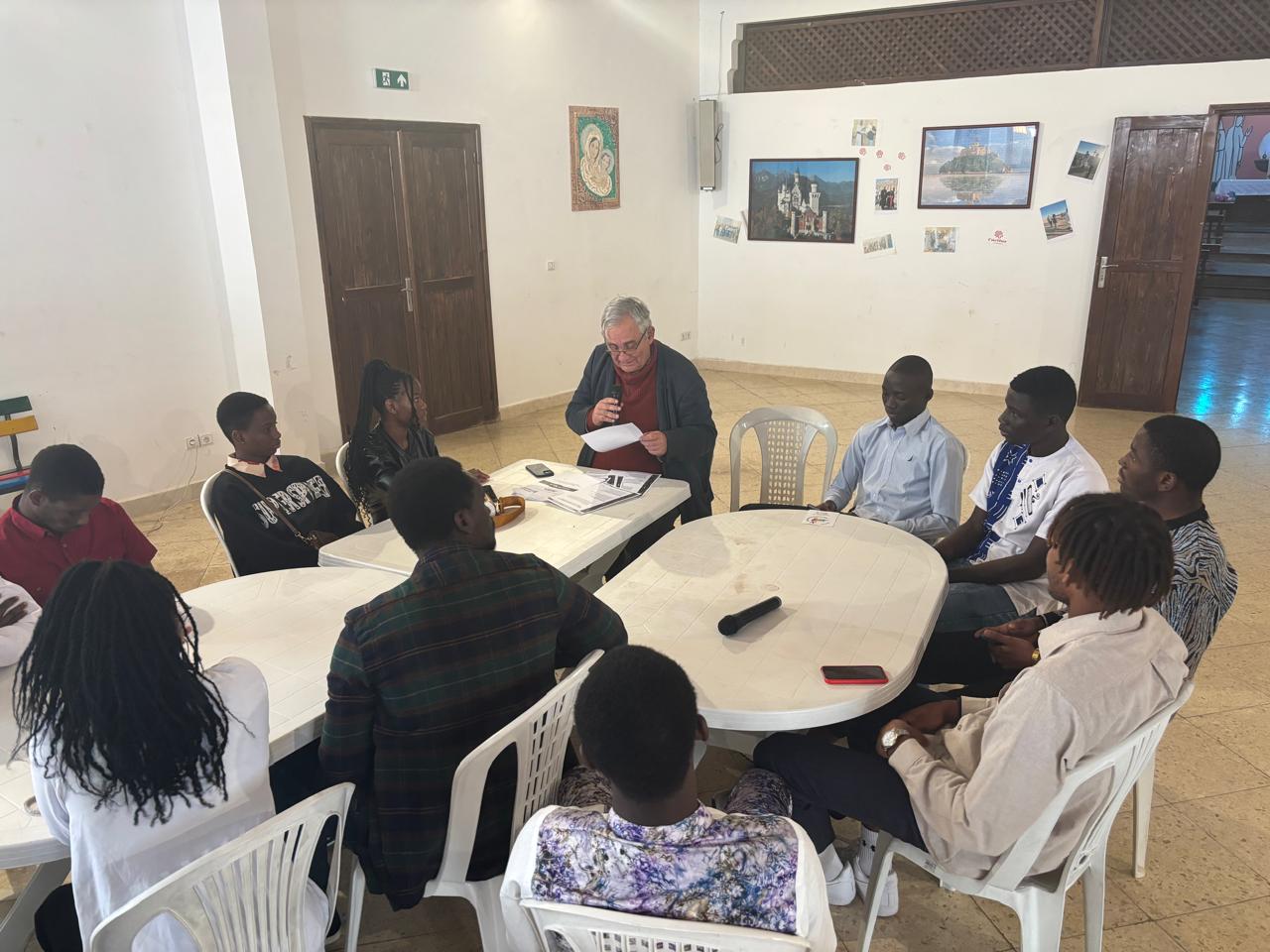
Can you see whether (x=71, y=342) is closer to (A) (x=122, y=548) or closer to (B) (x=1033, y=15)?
(A) (x=122, y=548)

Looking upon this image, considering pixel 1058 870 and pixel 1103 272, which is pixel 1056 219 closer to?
pixel 1103 272

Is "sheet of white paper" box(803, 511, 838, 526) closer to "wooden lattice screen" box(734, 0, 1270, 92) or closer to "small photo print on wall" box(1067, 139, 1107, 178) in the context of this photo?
"small photo print on wall" box(1067, 139, 1107, 178)

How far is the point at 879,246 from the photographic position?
309 inches

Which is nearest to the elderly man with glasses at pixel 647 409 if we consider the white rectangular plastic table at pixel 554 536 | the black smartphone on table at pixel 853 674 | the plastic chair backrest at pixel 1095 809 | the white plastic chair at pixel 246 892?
the white rectangular plastic table at pixel 554 536

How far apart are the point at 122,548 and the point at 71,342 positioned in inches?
102

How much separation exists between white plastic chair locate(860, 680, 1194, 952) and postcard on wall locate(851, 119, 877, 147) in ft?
22.3

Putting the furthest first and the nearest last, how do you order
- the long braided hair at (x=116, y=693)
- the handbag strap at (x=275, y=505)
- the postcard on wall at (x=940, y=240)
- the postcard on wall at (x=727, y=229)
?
the postcard on wall at (x=727, y=229), the postcard on wall at (x=940, y=240), the handbag strap at (x=275, y=505), the long braided hair at (x=116, y=693)

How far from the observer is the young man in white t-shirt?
261 centimetres

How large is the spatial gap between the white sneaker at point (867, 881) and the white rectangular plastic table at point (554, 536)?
3.46 ft

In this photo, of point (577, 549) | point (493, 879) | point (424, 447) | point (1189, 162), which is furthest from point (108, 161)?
point (1189, 162)

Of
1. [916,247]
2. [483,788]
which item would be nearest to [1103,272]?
[916,247]

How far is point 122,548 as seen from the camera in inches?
106

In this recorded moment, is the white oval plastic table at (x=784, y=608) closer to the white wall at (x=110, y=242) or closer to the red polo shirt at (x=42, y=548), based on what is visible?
the red polo shirt at (x=42, y=548)

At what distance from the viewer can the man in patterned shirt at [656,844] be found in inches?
50.0
